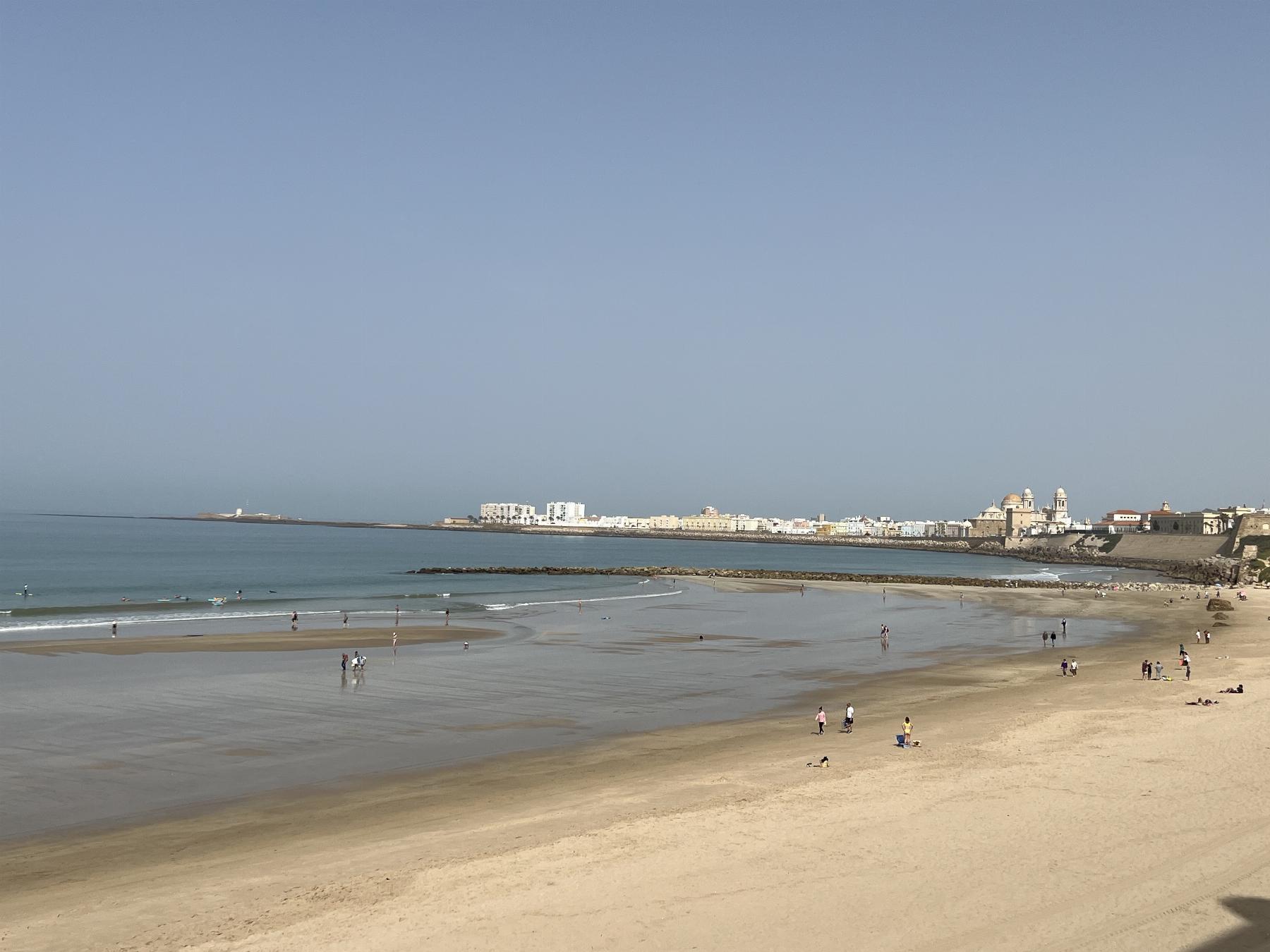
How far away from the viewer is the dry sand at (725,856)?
970cm

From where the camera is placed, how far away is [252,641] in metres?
36.4

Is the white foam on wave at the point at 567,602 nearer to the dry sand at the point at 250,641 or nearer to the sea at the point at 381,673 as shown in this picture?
the sea at the point at 381,673

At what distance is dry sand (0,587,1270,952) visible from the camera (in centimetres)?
970

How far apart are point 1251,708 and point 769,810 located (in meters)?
14.4

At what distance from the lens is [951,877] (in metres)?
11.1

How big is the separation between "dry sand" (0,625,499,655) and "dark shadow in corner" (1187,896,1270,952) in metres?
30.5

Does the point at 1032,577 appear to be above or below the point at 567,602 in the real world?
below

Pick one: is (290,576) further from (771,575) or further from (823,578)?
(823,578)

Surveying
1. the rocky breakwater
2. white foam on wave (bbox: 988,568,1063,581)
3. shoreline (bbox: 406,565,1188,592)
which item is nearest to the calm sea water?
white foam on wave (bbox: 988,568,1063,581)

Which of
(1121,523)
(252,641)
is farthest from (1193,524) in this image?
(252,641)

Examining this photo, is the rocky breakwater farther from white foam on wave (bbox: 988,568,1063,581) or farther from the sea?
the sea

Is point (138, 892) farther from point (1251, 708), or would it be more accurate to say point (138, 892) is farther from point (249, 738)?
point (1251, 708)

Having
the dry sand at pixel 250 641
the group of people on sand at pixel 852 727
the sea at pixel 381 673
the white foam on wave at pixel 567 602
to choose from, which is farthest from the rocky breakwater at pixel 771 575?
the group of people on sand at pixel 852 727

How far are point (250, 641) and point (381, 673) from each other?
9834mm
